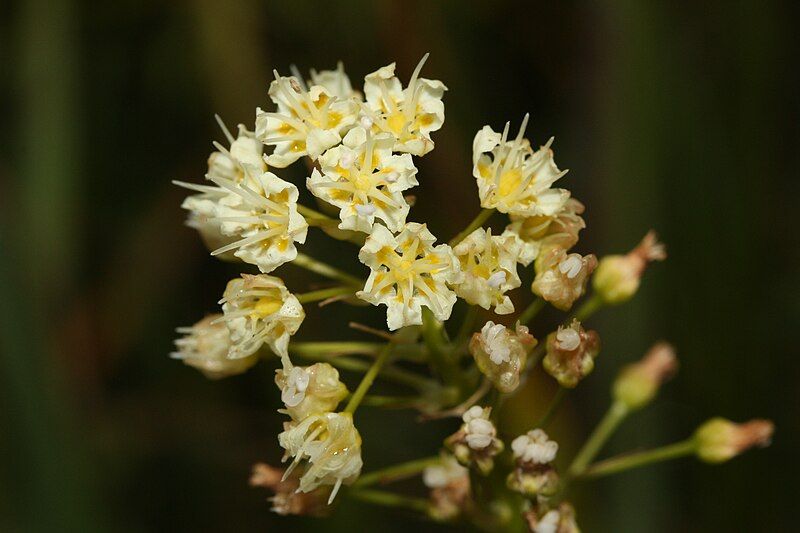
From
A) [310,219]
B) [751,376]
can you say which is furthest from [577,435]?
[310,219]

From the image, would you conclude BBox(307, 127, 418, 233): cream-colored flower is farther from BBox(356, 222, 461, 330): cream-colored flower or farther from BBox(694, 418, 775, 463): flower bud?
BBox(694, 418, 775, 463): flower bud

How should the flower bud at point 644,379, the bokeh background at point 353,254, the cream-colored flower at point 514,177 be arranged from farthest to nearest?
the bokeh background at point 353,254, the flower bud at point 644,379, the cream-colored flower at point 514,177

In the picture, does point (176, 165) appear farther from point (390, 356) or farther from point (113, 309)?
point (390, 356)

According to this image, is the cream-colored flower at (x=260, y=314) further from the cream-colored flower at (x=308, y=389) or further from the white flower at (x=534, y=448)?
the white flower at (x=534, y=448)

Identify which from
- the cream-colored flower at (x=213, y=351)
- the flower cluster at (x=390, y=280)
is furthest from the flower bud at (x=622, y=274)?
the cream-colored flower at (x=213, y=351)

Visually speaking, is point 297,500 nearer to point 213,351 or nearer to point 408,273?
point 213,351
